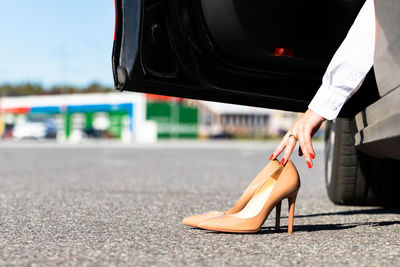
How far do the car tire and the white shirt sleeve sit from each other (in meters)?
1.02

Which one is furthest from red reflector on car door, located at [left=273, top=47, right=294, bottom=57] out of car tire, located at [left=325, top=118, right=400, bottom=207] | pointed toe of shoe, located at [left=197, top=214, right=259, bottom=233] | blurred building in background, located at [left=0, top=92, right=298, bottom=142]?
blurred building in background, located at [left=0, top=92, right=298, bottom=142]

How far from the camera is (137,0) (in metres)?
2.58

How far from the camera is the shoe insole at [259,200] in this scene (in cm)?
244

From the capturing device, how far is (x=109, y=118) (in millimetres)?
42688

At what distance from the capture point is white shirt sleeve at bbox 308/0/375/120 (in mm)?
2328

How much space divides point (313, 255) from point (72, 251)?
81cm

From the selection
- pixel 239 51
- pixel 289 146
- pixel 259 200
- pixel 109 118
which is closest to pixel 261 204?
pixel 259 200

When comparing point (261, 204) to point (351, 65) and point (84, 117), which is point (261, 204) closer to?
point (351, 65)

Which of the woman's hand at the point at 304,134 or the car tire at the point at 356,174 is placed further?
the car tire at the point at 356,174

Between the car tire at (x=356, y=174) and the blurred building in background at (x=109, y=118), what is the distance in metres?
33.3

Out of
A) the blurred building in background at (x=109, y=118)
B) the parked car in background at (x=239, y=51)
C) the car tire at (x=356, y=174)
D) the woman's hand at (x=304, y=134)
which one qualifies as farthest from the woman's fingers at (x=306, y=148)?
the blurred building in background at (x=109, y=118)

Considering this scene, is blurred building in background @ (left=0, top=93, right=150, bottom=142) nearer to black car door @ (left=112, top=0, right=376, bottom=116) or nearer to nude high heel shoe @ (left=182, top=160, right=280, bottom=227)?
black car door @ (left=112, top=0, right=376, bottom=116)

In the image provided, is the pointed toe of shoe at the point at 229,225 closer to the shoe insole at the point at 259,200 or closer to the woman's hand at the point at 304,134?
the shoe insole at the point at 259,200

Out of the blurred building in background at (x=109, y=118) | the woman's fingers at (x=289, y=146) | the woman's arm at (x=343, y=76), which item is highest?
the woman's arm at (x=343, y=76)
